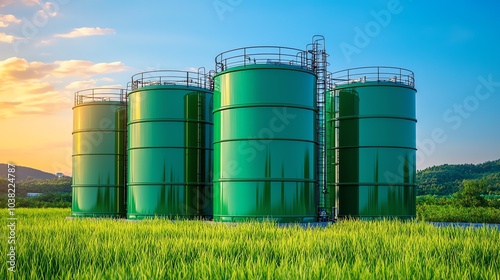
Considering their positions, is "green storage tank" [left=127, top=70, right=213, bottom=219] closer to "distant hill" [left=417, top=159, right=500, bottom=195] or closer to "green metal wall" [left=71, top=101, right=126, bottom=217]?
"green metal wall" [left=71, top=101, right=126, bottom=217]

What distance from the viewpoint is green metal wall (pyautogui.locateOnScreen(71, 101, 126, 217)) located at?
88.5 feet

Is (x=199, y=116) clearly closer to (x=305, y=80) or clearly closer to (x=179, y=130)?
(x=179, y=130)

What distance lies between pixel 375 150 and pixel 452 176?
3023 inches

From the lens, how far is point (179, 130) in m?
24.0

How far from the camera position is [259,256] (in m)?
10.0

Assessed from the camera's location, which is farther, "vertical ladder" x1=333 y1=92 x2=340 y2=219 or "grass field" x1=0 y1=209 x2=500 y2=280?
"vertical ladder" x1=333 y1=92 x2=340 y2=219

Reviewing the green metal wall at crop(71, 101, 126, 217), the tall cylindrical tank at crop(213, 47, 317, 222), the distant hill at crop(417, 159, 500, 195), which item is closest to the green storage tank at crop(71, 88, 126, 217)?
the green metal wall at crop(71, 101, 126, 217)

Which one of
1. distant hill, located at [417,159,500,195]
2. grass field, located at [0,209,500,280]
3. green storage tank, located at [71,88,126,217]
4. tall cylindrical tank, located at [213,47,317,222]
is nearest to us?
grass field, located at [0,209,500,280]

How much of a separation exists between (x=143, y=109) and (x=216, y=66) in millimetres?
3988

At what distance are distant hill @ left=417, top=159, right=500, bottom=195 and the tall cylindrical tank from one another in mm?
65431

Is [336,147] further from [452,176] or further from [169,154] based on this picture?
[452,176]

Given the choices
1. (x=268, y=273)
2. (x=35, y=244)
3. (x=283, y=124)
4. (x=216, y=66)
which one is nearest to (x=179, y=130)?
(x=216, y=66)

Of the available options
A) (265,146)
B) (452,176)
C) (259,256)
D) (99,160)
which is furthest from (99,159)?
(452,176)

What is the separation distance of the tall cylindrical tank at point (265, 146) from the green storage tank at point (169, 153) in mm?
3020
